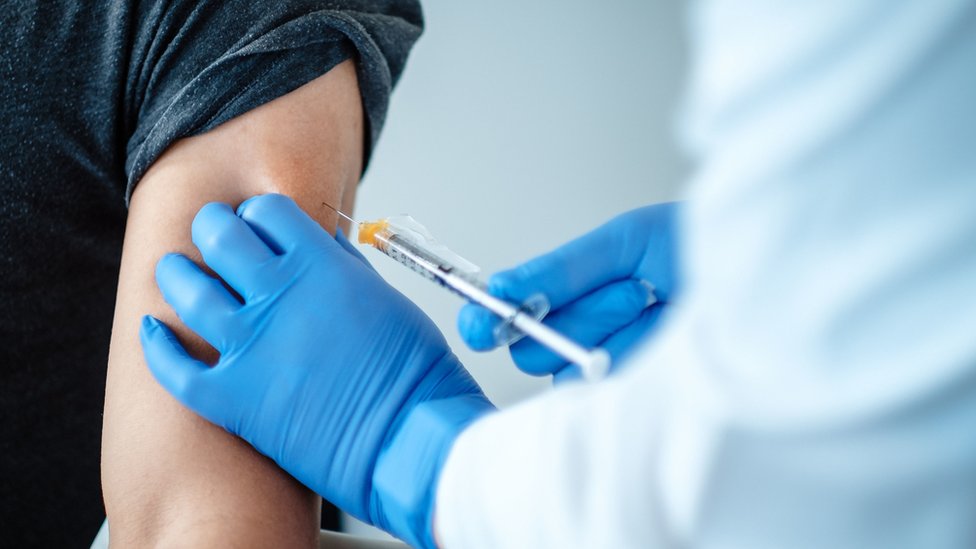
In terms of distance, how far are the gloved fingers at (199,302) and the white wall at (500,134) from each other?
1.53 m

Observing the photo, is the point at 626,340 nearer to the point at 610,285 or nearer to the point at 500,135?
the point at 610,285

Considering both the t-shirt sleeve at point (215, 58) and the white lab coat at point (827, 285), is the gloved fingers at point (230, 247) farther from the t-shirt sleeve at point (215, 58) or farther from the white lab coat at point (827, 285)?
the white lab coat at point (827, 285)

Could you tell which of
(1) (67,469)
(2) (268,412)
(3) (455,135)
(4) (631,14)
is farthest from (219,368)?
(4) (631,14)

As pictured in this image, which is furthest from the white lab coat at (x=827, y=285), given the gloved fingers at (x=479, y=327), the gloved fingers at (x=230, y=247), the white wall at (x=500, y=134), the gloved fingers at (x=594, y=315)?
the white wall at (x=500, y=134)

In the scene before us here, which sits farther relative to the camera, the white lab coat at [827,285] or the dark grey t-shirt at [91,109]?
the dark grey t-shirt at [91,109]

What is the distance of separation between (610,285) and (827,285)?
579 millimetres

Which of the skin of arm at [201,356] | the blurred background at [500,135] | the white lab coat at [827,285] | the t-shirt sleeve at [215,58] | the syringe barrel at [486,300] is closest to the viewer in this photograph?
the white lab coat at [827,285]

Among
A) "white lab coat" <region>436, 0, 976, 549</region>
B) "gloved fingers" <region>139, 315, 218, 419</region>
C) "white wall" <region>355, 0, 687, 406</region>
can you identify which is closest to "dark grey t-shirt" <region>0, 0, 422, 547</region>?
"gloved fingers" <region>139, 315, 218, 419</region>

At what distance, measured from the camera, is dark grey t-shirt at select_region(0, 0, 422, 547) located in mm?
905

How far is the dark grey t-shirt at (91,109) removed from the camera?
0.90m

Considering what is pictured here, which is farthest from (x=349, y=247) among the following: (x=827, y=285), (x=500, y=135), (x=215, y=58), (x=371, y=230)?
(x=500, y=135)

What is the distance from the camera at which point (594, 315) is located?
94 cm

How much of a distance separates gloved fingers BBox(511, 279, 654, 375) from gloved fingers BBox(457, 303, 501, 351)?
118 millimetres

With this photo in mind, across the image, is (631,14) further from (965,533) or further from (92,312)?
(965,533)
